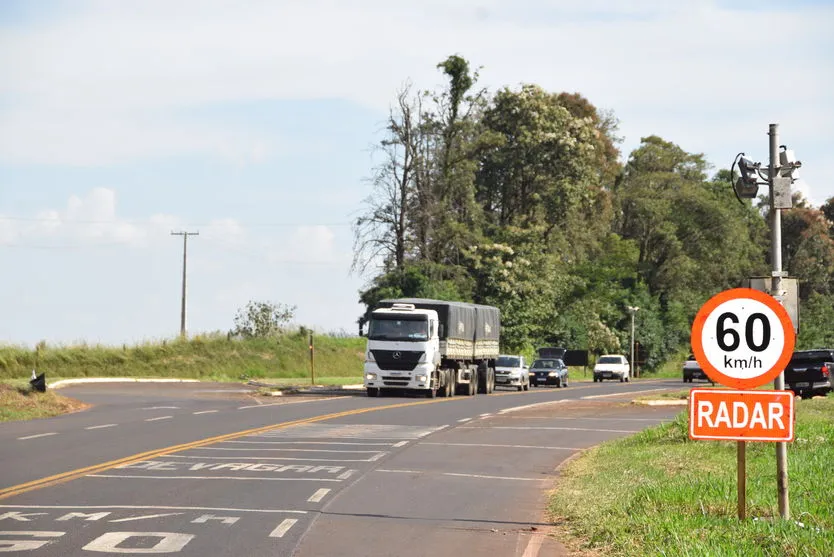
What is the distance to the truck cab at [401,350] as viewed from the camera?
43.9 meters

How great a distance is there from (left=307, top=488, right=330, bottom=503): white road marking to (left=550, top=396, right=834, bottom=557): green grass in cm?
277

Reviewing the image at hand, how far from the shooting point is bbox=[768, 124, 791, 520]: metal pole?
11688 mm

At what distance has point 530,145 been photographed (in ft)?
253

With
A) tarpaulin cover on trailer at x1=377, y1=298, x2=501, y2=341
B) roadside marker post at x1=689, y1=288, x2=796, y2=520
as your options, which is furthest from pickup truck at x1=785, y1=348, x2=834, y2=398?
roadside marker post at x1=689, y1=288, x2=796, y2=520

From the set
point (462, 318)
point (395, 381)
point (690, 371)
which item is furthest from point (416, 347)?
point (690, 371)

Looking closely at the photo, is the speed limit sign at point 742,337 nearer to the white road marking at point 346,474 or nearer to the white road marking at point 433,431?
the white road marking at point 346,474

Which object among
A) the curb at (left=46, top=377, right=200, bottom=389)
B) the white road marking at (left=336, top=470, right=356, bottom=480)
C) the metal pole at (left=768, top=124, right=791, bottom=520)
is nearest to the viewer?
the metal pole at (left=768, top=124, right=791, bottom=520)

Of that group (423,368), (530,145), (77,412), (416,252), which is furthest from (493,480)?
(530,145)

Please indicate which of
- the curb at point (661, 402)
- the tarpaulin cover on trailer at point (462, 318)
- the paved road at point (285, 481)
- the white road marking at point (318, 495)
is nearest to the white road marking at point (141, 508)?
the paved road at point (285, 481)

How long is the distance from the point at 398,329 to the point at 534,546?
3233 centimetres

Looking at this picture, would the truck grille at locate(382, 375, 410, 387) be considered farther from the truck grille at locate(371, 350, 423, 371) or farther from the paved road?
the paved road

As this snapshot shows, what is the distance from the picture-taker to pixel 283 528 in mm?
12633

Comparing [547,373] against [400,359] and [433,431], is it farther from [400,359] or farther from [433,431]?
[433,431]

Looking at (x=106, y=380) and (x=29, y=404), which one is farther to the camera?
(x=106, y=380)
